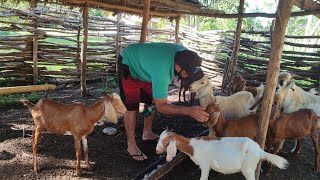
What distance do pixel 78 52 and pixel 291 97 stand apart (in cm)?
742

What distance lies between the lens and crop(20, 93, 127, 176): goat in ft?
11.7

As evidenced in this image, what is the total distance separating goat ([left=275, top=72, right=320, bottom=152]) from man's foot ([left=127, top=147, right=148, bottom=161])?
2229 mm

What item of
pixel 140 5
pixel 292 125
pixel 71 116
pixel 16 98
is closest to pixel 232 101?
pixel 292 125

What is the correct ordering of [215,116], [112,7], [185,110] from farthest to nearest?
[112,7]
[215,116]
[185,110]

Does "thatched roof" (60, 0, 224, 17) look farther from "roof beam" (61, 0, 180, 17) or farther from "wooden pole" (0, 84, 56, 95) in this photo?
"wooden pole" (0, 84, 56, 95)

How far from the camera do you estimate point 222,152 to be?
320cm

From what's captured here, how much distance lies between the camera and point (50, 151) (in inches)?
170

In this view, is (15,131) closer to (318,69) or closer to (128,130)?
(128,130)

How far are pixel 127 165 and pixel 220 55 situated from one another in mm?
8863

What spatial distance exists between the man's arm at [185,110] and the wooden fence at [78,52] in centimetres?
574

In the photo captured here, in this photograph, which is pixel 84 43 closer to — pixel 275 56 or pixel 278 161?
pixel 275 56

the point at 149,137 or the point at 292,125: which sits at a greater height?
the point at 292,125

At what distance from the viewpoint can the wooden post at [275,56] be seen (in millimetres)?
3126

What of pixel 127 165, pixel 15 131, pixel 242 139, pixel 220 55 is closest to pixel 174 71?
pixel 242 139
